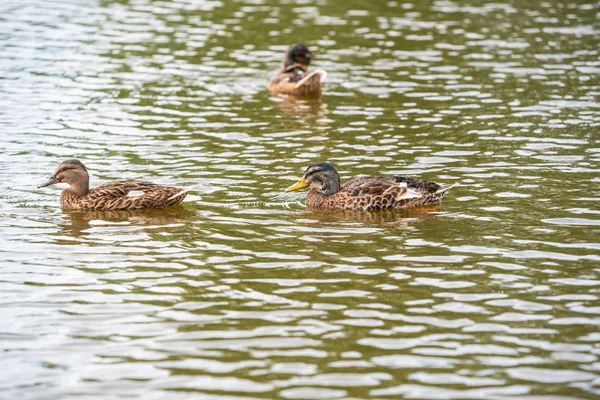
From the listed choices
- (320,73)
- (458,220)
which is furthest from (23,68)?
(458,220)

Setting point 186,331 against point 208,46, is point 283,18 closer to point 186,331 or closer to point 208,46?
point 208,46

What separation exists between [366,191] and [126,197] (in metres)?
3.28

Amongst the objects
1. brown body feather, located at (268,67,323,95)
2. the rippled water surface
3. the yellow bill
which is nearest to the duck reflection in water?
the rippled water surface

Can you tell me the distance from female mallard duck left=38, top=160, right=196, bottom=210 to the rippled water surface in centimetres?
30

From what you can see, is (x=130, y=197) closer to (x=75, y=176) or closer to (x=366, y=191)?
(x=75, y=176)

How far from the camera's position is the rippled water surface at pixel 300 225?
9.66m

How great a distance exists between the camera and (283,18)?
30312mm

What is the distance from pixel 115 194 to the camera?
15.1 meters

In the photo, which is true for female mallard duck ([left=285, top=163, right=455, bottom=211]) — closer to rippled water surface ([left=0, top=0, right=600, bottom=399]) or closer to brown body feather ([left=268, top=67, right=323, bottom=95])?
rippled water surface ([left=0, top=0, right=600, bottom=399])

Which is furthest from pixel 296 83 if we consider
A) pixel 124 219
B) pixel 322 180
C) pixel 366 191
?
pixel 124 219

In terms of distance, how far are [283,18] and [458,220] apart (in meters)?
17.1

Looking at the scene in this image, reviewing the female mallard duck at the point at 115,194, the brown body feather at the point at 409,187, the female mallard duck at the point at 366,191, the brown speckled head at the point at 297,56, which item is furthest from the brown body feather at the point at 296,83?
the female mallard duck at the point at 115,194

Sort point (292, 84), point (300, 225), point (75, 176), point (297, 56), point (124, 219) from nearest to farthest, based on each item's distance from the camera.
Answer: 1. point (300, 225)
2. point (124, 219)
3. point (75, 176)
4. point (292, 84)
5. point (297, 56)

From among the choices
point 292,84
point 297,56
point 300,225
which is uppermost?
point 297,56
